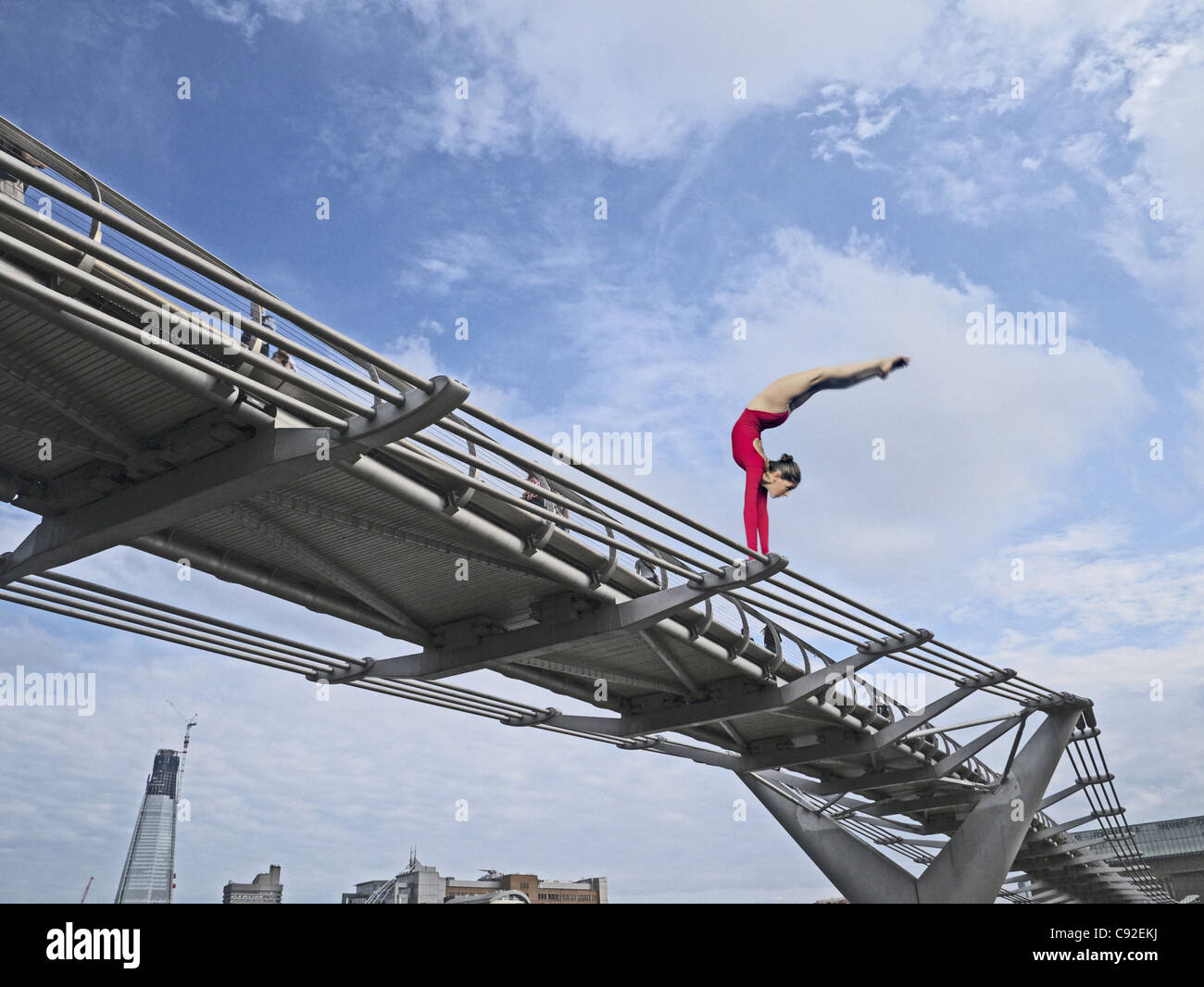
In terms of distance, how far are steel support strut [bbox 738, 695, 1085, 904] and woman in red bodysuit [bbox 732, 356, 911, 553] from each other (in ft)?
48.3

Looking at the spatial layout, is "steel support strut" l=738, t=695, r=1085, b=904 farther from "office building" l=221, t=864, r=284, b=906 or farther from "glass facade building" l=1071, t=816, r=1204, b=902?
"glass facade building" l=1071, t=816, r=1204, b=902

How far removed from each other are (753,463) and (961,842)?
17584 millimetres

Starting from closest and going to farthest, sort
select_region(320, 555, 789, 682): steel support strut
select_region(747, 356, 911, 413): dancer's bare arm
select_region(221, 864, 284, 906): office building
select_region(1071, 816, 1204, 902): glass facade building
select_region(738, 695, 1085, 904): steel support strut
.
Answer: select_region(320, 555, 789, 682): steel support strut, select_region(747, 356, 911, 413): dancer's bare arm, select_region(738, 695, 1085, 904): steel support strut, select_region(221, 864, 284, 906): office building, select_region(1071, 816, 1204, 902): glass facade building

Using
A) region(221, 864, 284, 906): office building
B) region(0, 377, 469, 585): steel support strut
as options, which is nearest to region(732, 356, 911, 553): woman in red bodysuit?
region(0, 377, 469, 585): steel support strut

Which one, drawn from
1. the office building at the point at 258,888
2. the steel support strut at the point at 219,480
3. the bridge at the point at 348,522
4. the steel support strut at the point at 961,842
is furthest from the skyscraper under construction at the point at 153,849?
the steel support strut at the point at 219,480

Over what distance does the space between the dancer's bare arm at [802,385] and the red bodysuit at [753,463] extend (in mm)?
210

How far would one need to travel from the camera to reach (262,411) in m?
11.6

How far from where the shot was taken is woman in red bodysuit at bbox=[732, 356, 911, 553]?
72.9 ft

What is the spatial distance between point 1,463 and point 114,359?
134 inches

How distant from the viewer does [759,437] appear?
2331 cm
